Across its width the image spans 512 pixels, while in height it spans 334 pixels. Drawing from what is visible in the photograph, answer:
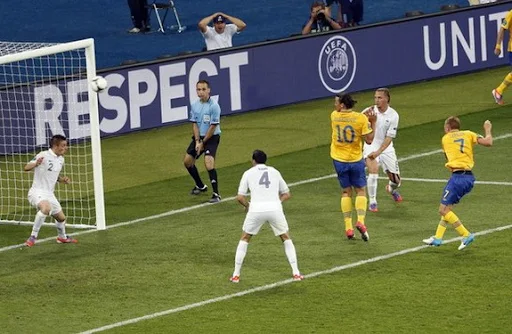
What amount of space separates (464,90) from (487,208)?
11.1m

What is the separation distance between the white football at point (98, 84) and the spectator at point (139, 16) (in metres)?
15.4

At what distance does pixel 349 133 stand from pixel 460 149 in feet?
5.61

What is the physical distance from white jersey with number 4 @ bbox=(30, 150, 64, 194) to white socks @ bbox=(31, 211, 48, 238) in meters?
0.37

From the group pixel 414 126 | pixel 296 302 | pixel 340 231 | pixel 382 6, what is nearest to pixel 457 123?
pixel 340 231

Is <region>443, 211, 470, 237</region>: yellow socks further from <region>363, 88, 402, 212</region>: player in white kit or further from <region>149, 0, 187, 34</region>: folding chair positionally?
<region>149, 0, 187, 34</region>: folding chair

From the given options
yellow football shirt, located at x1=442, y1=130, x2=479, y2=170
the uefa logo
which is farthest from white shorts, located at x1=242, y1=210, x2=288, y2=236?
the uefa logo

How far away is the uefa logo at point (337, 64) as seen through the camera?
1248 inches

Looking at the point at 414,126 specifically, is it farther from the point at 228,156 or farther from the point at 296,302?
the point at 296,302

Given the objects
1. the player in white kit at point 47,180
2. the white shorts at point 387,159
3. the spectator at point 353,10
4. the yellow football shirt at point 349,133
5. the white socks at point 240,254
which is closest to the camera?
the white socks at point 240,254

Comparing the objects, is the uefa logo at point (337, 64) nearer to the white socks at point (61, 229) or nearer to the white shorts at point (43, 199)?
the white socks at point (61, 229)

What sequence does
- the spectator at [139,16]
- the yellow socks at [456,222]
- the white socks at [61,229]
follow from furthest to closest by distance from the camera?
the spectator at [139,16] → the white socks at [61,229] → the yellow socks at [456,222]

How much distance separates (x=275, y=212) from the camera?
17844 mm

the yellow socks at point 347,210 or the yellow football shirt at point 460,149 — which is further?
the yellow socks at point 347,210

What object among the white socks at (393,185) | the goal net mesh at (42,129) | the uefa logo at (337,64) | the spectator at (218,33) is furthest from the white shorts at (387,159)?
the uefa logo at (337,64)
